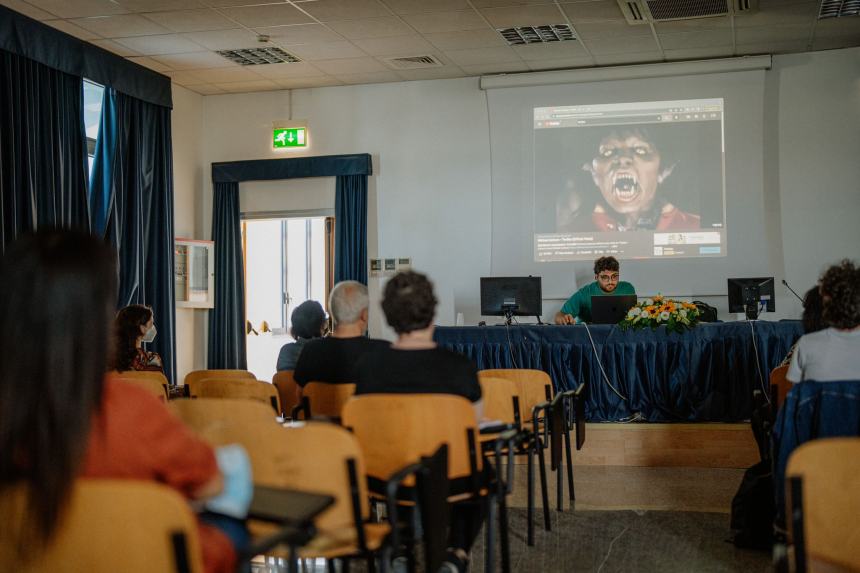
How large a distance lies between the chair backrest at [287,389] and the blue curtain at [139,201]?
365 cm

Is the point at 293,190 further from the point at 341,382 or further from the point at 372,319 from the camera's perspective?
the point at 341,382

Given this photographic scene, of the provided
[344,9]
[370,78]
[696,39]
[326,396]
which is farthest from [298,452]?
[370,78]

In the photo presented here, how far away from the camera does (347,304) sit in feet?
12.0

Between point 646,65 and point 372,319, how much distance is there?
11.8 feet

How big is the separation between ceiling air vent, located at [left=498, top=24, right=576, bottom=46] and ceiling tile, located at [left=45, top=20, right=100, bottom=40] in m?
3.34

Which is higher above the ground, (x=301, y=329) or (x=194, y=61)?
(x=194, y=61)

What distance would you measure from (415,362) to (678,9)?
15.8 ft

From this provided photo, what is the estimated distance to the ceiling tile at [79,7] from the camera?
6266 millimetres

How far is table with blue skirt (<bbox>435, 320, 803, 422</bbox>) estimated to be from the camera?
5836 millimetres

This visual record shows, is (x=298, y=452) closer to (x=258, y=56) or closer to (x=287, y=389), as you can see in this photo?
(x=287, y=389)

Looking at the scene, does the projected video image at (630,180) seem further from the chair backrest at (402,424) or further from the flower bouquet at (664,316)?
the chair backrest at (402,424)

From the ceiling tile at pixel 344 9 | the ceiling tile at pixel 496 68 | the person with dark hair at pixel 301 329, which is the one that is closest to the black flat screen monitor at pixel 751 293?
the ceiling tile at pixel 496 68

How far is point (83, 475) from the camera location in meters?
1.51

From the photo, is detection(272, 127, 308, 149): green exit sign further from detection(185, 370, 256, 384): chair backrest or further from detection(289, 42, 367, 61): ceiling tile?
detection(185, 370, 256, 384): chair backrest
